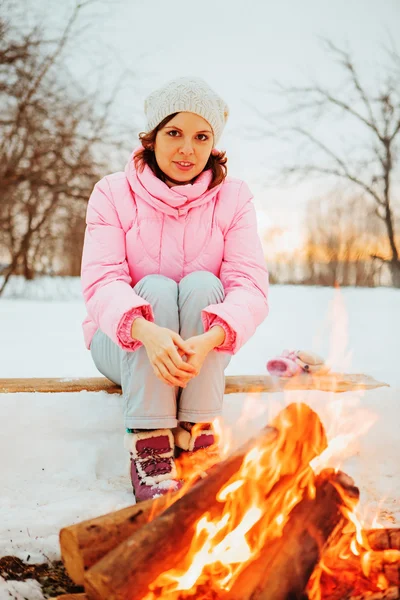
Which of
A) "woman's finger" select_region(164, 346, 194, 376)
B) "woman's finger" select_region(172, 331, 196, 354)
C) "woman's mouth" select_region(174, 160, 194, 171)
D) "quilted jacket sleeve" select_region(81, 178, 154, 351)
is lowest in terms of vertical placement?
"woman's finger" select_region(164, 346, 194, 376)

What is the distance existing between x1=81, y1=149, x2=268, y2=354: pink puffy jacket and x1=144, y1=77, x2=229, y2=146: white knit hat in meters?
0.17

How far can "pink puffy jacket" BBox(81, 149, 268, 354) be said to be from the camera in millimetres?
1704

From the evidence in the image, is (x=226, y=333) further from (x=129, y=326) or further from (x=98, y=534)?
(x=98, y=534)

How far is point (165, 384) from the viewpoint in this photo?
5.09ft

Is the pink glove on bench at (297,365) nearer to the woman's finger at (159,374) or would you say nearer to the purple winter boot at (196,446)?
the purple winter boot at (196,446)

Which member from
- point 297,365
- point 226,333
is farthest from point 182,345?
point 297,365

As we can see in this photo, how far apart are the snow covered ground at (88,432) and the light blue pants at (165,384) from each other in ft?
0.84

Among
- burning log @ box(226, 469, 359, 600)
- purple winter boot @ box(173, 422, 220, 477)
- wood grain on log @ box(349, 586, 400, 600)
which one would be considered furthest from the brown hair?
wood grain on log @ box(349, 586, 400, 600)

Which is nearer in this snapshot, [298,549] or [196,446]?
[298,549]

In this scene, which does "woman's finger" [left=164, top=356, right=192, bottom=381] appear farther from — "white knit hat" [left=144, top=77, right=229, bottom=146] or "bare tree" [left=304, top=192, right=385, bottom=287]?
"bare tree" [left=304, top=192, right=385, bottom=287]

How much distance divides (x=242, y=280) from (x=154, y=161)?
0.50 m

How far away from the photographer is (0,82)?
17.3 ft

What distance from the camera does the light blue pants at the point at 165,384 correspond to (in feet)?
5.09

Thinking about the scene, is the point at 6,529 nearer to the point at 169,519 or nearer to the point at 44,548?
the point at 44,548
